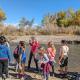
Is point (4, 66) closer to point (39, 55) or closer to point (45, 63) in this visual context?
point (45, 63)

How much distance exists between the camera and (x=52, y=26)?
7625 centimetres

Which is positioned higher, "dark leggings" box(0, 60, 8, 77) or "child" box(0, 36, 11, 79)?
"child" box(0, 36, 11, 79)

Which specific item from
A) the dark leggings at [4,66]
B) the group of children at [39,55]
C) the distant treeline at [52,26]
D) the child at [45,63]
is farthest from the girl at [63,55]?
the distant treeline at [52,26]

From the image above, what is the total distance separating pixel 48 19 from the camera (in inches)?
3748

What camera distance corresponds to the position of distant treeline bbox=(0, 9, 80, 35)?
70.7 meters

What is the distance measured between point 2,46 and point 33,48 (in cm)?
352

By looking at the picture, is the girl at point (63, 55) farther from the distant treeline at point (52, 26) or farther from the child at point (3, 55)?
the distant treeline at point (52, 26)

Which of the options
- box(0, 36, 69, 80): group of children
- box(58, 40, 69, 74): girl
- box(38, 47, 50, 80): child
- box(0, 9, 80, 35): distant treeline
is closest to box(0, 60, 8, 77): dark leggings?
box(0, 36, 69, 80): group of children

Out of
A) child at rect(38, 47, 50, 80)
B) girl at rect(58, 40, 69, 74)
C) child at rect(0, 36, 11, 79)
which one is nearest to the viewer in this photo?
child at rect(0, 36, 11, 79)

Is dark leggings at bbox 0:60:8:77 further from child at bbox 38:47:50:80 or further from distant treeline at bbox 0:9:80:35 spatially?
distant treeline at bbox 0:9:80:35

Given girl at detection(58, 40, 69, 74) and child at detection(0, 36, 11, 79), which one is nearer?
child at detection(0, 36, 11, 79)

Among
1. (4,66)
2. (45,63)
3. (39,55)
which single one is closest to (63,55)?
(39,55)

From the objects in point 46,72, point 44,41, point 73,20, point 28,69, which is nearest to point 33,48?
point 28,69

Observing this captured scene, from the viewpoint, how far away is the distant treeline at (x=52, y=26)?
7069 centimetres
